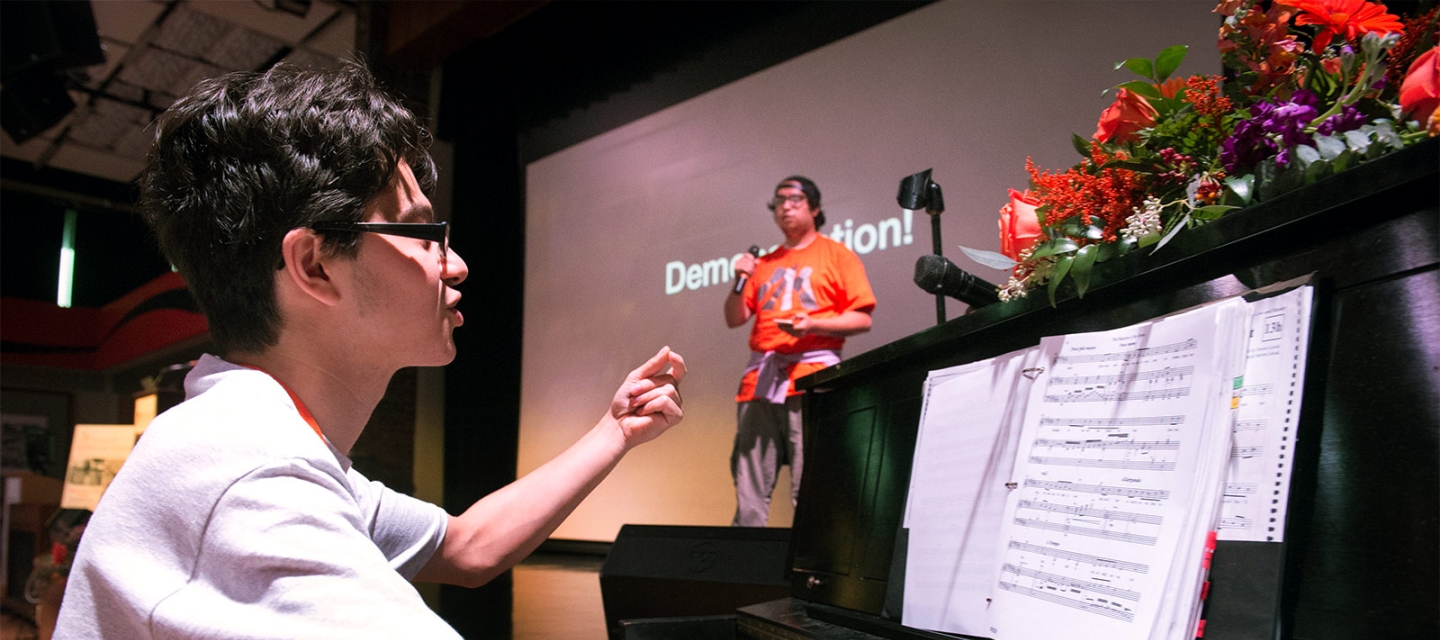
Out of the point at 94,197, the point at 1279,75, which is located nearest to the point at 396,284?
the point at 1279,75

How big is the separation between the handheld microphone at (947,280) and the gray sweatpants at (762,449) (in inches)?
85.7

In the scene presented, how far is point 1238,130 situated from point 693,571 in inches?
72.2

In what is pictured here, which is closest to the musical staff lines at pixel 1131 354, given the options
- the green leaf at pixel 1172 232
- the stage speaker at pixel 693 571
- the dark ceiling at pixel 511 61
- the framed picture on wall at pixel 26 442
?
the green leaf at pixel 1172 232

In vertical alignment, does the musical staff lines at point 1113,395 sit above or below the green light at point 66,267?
below

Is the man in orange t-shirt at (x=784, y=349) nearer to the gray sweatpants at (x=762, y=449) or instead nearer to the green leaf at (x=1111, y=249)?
the gray sweatpants at (x=762, y=449)

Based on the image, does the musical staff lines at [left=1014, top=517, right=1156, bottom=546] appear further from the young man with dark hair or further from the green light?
the green light

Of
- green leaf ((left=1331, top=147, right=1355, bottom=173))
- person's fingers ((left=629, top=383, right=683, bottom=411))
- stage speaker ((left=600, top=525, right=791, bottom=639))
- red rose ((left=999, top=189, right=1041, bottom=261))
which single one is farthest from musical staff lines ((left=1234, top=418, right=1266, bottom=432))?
stage speaker ((left=600, top=525, right=791, bottom=639))

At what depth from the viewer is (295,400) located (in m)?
0.73

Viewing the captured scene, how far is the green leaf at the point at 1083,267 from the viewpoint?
870 mm

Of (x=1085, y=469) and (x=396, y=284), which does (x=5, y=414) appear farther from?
(x=1085, y=469)

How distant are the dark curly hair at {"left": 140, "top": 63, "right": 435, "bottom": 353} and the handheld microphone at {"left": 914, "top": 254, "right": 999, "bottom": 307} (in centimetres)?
67

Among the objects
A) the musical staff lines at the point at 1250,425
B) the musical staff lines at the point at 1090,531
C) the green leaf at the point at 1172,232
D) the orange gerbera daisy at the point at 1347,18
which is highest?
the orange gerbera daisy at the point at 1347,18

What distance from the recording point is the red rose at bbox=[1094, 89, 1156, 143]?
0.97m

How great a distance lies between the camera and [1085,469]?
2.55 feet
